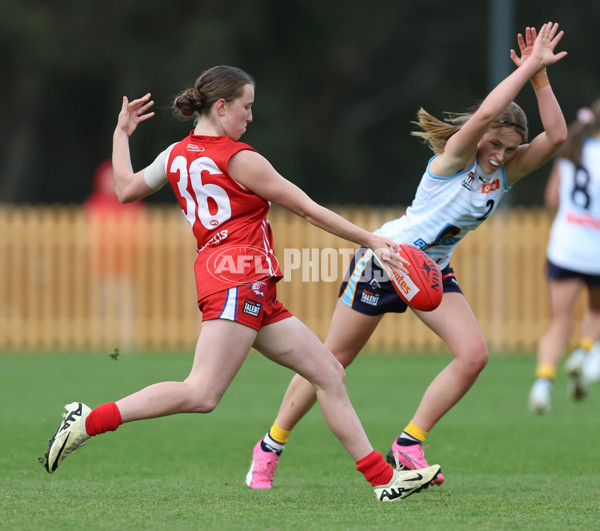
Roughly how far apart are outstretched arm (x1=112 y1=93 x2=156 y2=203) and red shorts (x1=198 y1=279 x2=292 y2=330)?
727 mm

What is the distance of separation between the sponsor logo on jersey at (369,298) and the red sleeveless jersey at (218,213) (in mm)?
894

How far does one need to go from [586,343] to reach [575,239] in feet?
3.63

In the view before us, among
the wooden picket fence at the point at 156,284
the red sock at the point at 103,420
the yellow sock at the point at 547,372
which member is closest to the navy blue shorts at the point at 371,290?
the red sock at the point at 103,420

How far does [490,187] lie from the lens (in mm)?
5820

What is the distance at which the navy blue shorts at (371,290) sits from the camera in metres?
5.86

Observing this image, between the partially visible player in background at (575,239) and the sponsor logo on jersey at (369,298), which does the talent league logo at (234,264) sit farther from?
the partially visible player in background at (575,239)

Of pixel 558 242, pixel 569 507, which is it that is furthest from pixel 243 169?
pixel 558 242

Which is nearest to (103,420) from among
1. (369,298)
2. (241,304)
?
(241,304)

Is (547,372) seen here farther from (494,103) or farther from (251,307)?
(251,307)

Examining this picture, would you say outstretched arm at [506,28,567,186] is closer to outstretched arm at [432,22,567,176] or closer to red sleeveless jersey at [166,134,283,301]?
outstretched arm at [432,22,567,176]

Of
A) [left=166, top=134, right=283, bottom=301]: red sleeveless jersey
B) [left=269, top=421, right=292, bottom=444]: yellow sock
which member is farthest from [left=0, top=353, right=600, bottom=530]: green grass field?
[left=166, top=134, right=283, bottom=301]: red sleeveless jersey

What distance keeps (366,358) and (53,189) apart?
1561cm

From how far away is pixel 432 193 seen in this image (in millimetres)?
5875

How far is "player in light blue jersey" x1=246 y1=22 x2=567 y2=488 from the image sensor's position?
5.76m
